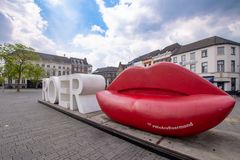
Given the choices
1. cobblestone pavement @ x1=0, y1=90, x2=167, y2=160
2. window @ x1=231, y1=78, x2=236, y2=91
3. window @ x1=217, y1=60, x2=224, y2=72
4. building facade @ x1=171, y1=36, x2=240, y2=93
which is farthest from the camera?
window @ x1=231, y1=78, x2=236, y2=91

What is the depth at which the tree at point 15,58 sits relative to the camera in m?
26.2

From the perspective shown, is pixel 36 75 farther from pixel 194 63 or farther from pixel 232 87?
pixel 232 87

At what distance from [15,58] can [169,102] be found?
3126 cm

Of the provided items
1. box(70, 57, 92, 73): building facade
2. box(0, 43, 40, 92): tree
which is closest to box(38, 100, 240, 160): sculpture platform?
box(0, 43, 40, 92): tree

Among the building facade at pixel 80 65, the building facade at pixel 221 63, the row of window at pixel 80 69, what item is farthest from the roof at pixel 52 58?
the building facade at pixel 221 63

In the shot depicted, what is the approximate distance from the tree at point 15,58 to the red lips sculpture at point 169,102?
2844cm

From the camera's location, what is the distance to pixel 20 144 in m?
4.11

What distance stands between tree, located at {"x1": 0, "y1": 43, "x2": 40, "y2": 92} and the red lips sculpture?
2844 centimetres

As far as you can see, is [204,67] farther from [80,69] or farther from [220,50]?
[80,69]

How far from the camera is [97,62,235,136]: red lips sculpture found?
11.7ft

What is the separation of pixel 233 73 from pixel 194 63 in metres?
6.37

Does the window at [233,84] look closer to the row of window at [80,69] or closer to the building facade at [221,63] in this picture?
the building facade at [221,63]

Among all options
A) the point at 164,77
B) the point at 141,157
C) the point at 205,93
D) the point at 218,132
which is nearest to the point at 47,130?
the point at 141,157

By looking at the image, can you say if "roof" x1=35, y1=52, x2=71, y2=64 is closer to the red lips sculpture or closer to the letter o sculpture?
the letter o sculpture
